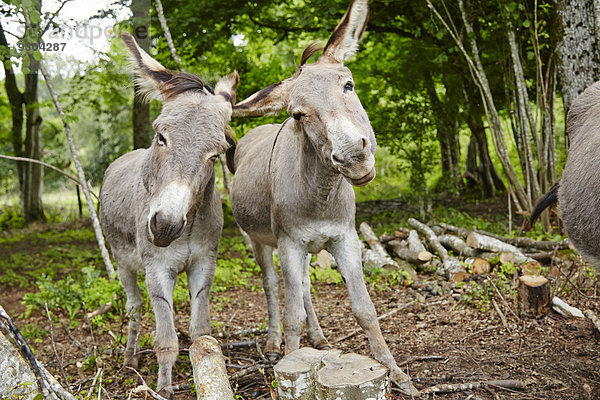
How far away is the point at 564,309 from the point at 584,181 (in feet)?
5.39

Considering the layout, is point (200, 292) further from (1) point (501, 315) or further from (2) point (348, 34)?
(1) point (501, 315)

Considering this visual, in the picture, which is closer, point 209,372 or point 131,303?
point 209,372

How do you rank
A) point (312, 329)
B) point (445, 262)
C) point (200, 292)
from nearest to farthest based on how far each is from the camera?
point (200, 292)
point (312, 329)
point (445, 262)

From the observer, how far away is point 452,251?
22.1 ft

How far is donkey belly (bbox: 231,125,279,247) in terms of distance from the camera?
3910mm

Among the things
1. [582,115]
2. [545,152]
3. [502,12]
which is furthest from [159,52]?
[582,115]

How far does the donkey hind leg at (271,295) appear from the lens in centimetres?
428

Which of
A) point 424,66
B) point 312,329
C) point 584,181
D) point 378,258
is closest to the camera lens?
point 584,181

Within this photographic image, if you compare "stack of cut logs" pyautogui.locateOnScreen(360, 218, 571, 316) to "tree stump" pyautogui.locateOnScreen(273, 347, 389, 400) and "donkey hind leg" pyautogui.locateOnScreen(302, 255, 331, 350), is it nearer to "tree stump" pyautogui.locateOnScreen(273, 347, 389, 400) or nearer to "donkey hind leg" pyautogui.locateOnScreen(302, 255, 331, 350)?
"donkey hind leg" pyautogui.locateOnScreen(302, 255, 331, 350)

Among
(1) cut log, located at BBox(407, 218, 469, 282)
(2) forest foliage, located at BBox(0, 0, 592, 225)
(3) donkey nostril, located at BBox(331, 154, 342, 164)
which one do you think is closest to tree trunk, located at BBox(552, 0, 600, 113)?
(2) forest foliage, located at BBox(0, 0, 592, 225)

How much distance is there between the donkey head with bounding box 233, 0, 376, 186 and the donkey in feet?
1.05

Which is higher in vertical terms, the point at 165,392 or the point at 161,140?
the point at 161,140

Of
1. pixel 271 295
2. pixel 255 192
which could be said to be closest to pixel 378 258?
pixel 271 295

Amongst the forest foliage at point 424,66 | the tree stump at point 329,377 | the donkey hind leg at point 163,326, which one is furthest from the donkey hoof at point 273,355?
the forest foliage at point 424,66
